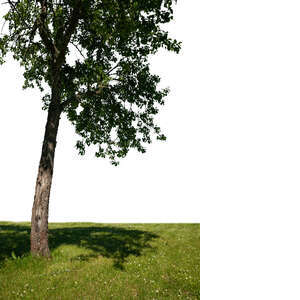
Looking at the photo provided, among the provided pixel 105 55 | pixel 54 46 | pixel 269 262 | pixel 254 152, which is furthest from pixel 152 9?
pixel 269 262

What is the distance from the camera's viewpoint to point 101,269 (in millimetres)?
10281

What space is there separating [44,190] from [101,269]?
455 cm

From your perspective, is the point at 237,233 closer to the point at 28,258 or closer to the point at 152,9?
the point at 28,258

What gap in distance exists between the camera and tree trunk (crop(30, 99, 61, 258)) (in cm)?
1122

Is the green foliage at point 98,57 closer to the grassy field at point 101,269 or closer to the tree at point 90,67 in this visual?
the tree at point 90,67

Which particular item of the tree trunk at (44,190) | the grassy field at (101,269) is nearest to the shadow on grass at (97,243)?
the grassy field at (101,269)

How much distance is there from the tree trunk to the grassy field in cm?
69

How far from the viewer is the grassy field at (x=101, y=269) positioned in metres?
8.20

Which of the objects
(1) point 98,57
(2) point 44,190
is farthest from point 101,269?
(1) point 98,57

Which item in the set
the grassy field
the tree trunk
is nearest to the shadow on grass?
the grassy field

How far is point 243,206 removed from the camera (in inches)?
90.9

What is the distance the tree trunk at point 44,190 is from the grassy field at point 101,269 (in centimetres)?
69

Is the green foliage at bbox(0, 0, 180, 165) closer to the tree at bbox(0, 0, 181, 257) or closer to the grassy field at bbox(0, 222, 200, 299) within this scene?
the tree at bbox(0, 0, 181, 257)

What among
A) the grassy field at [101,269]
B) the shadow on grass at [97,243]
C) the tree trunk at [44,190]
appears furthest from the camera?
the shadow on grass at [97,243]
